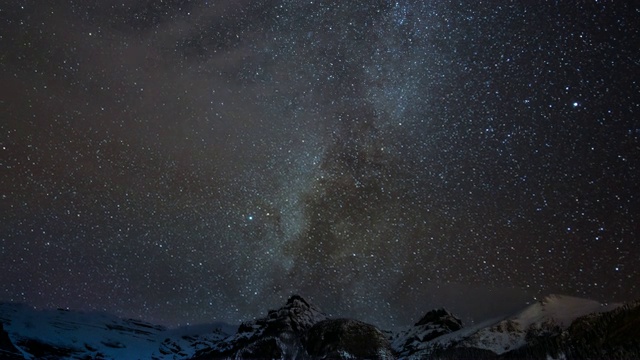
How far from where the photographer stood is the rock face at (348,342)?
109m

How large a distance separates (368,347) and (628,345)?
239ft

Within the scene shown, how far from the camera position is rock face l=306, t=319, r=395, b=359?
109 meters

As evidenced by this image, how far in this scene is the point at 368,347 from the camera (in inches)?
4373

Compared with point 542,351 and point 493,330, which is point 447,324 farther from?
point 542,351

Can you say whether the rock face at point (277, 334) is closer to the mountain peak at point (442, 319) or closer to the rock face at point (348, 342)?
the rock face at point (348, 342)

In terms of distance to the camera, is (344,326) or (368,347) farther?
(344,326)

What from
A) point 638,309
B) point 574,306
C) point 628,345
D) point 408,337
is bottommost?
point 628,345

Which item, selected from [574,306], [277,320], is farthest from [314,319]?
[574,306]

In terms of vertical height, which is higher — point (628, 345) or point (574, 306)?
point (574, 306)

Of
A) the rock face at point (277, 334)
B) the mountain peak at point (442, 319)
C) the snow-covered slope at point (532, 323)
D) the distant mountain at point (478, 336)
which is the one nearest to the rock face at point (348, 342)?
the distant mountain at point (478, 336)

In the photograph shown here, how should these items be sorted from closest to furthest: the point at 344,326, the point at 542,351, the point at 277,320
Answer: the point at 542,351 → the point at 344,326 → the point at 277,320

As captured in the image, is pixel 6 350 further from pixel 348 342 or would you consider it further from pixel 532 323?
pixel 532 323

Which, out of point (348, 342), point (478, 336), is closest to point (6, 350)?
point (348, 342)

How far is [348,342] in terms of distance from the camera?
11225 centimetres
